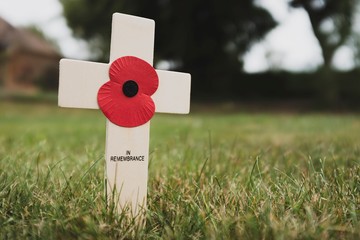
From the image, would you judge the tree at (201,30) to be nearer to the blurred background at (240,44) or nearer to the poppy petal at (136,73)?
the blurred background at (240,44)

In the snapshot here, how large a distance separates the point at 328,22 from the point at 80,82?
1628cm

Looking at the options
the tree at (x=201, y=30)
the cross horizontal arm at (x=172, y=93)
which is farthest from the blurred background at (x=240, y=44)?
the cross horizontal arm at (x=172, y=93)

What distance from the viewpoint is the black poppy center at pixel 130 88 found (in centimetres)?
153

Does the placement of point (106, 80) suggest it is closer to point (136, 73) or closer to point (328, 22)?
point (136, 73)

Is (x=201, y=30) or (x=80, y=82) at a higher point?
(x=201, y=30)

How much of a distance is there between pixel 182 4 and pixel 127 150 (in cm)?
1560

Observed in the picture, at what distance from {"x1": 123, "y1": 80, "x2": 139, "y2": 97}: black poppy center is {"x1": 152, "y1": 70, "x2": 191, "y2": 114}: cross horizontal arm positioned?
0.37 ft

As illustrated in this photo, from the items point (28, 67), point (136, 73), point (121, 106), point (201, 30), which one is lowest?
point (121, 106)

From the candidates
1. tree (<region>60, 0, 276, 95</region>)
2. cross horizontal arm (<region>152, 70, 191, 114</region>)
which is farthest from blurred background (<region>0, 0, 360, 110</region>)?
cross horizontal arm (<region>152, 70, 191, 114</region>)

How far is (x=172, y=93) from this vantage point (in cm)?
170

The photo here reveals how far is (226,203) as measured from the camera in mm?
1544

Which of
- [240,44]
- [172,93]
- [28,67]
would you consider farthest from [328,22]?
[28,67]

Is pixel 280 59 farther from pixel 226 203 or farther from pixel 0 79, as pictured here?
pixel 226 203

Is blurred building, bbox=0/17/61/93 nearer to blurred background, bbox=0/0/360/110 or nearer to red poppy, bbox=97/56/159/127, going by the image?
blurred background, bbox=0/0/360/110
